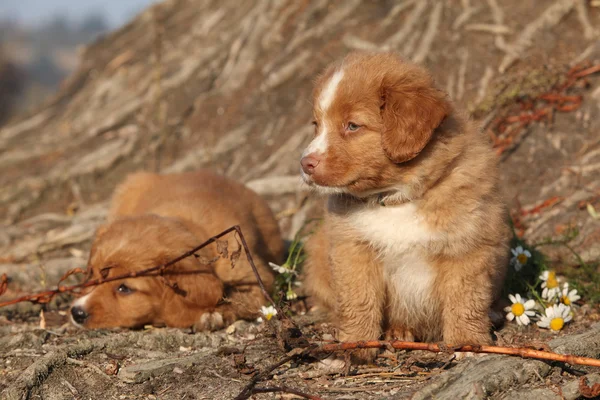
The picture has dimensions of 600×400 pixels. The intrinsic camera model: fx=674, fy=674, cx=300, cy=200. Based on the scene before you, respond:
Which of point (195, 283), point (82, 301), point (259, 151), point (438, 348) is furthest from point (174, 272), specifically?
point (259, 151)

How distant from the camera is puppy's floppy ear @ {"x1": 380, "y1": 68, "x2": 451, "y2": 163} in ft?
11.9

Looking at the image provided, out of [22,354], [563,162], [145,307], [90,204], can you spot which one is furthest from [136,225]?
[563,162]

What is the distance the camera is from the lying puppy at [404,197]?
3729 mm

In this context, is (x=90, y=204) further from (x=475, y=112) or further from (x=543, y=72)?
(x=543, y=72)

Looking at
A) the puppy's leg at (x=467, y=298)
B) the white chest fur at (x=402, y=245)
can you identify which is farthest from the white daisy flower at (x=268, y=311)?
the puppy's leg at (x=467, y=298)

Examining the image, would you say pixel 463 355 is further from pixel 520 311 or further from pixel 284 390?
pixel 284 390

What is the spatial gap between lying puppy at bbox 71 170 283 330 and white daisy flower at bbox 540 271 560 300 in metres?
2.18

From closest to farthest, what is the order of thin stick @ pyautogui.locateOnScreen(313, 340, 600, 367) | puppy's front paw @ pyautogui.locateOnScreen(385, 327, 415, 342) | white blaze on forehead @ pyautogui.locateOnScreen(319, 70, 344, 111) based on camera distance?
1. thin stick @ pyautogui.locateOnScreen(313, 340, 600, 367)
2. white blaze on forehead @ pyautogui.locateOnScreen(319, 70, 344, 111)
3. puppy's front paw @ pyautogui.locateOnScreen(385, 327, 415, 342)

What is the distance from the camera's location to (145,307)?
479 cm

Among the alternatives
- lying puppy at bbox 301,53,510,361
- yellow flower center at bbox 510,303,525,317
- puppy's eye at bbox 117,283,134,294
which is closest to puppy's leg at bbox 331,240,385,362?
lying puppy at bbox 301,53,510,361

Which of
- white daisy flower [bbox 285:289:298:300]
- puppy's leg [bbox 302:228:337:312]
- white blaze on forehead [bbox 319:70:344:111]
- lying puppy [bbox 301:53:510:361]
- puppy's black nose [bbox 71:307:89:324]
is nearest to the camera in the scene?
lying puppy [bbox 301:53:510:361]

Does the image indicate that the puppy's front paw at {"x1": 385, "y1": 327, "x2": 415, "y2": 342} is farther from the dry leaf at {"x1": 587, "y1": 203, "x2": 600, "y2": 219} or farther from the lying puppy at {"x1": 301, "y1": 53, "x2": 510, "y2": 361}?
the dry leaf at {"x1": 587, "y1": 203, "x2": 600, "y2": 219}

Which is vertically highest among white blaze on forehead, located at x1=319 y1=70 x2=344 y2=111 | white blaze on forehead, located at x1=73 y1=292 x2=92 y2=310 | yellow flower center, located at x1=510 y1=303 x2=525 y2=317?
white blaze on forehead, located at x1=319 y1=70 x2=344 y2=111

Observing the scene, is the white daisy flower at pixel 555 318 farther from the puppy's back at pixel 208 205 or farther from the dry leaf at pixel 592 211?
the puppy's back at pixel 208 205
